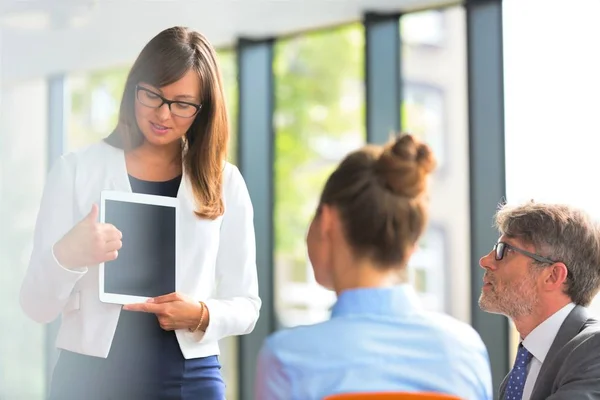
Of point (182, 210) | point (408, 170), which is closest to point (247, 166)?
point (182, 210)

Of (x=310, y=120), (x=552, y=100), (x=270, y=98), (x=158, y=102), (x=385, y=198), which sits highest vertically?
(x=310, y=120)

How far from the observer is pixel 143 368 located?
252cm

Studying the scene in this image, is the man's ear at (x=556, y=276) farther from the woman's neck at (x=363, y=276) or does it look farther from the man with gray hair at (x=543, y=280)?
the woman's neck at (x=363, y=276)

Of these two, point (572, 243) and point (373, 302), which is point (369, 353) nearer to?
point (373, 302)

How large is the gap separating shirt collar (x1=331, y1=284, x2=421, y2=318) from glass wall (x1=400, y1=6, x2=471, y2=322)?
6503 mm

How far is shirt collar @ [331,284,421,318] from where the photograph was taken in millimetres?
1781

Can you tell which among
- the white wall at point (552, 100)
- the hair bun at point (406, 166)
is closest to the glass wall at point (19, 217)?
the hair bun at point (406, 166)

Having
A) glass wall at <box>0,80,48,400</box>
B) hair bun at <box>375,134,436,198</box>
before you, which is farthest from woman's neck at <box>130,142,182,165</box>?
glass wall at <box>0,80,48,400</box>

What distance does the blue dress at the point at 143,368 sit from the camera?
8.12ft

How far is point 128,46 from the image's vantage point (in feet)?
11.8

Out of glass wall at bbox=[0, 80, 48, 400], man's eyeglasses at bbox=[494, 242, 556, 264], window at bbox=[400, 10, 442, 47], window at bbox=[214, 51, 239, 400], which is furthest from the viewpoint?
window at bbox=[400, 10, 442, 47]

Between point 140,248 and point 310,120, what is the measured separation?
20.6 ft

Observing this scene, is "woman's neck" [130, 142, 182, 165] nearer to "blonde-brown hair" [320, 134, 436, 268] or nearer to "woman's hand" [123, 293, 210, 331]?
"woman's hand" [123, 293, 210, 331]

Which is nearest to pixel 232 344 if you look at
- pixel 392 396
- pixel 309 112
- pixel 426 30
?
pixel 392 396
